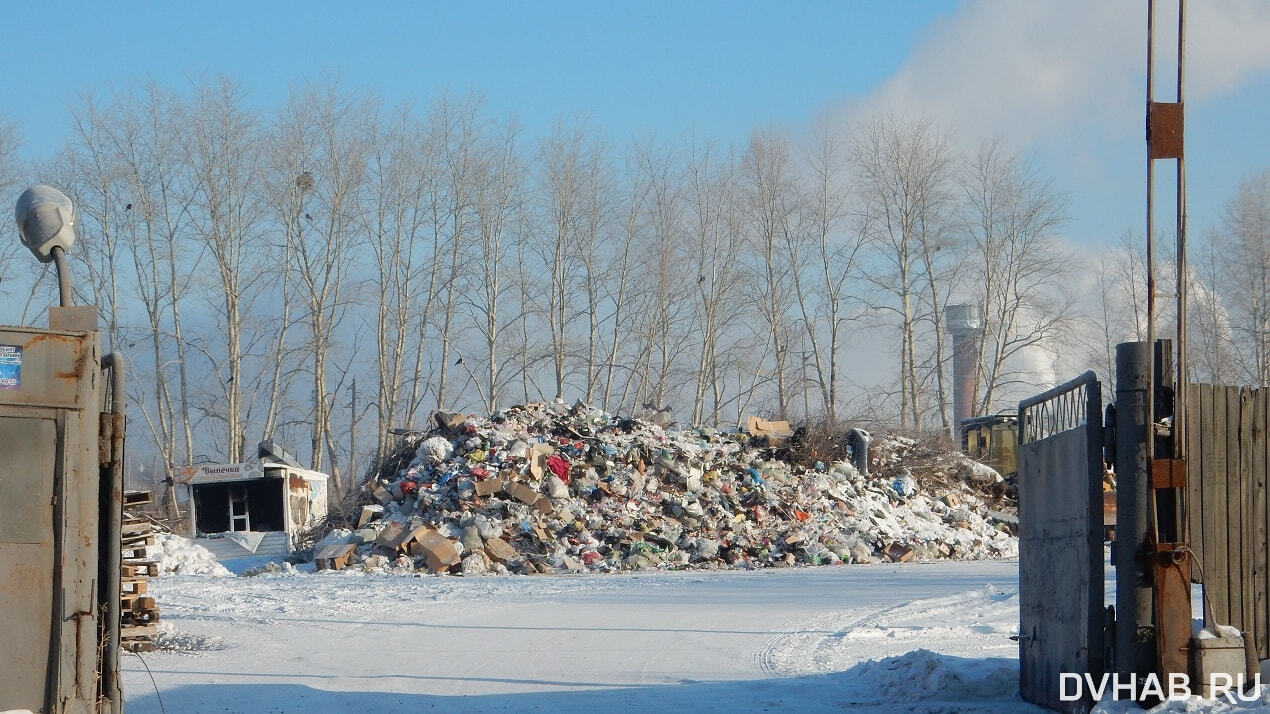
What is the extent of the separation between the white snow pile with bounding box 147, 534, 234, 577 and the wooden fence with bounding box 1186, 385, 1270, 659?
63.0ft

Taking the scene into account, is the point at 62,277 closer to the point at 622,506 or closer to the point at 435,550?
the point at 435,550

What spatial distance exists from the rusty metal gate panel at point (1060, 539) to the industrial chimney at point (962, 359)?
45.8m

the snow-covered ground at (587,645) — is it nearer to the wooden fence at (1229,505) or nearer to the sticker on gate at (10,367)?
the wooden fence at (1229,505)

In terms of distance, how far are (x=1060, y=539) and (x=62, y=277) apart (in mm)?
5978

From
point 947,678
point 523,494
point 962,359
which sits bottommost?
point 947,678

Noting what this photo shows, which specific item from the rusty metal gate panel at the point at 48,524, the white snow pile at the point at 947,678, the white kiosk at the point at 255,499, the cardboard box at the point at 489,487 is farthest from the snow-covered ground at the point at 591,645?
the white kiosk at the point at 255,499

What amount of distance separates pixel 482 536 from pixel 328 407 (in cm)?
2221

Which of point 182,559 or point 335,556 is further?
point 182,559

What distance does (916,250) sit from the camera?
148 ft

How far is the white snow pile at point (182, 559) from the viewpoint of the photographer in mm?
22609

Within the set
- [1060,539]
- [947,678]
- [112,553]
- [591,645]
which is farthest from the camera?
[591,645]

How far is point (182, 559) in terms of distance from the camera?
76.3ft

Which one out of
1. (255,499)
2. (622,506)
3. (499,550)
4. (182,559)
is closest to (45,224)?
(499,550)

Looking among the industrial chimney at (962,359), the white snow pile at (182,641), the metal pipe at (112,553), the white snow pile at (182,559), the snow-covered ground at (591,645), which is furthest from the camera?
the industrial chimney at (962,359)
